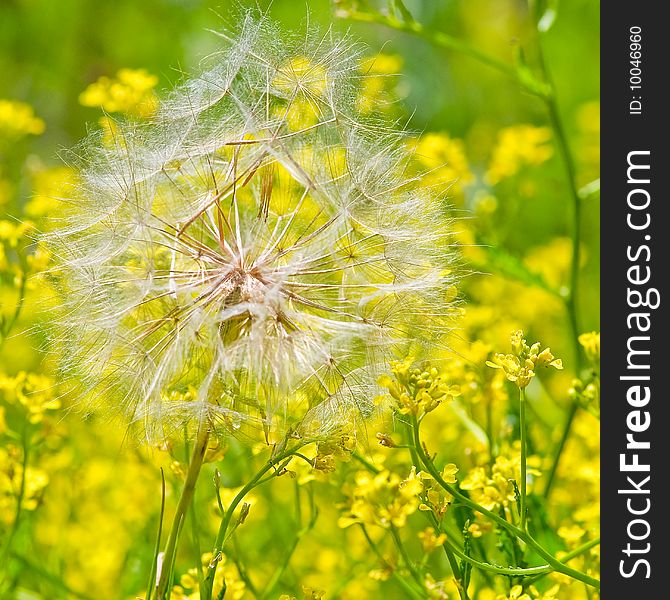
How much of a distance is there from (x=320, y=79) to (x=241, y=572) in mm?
880

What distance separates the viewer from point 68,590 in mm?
1847

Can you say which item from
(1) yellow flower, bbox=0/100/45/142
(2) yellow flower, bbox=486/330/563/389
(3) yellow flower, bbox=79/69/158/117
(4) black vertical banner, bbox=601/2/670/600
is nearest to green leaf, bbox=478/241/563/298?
(4) black vertical banner, bbox=601/2/670/600

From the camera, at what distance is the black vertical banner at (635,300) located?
1640 mm

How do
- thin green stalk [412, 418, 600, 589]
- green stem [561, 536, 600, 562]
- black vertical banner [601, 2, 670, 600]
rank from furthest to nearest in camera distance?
black vertical banner [601, 2, 670, 600] → green stem [561, 536, 600, 562] → thin green stalk [412, 418, 600, 589]

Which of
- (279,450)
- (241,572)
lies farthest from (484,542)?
(279,450)

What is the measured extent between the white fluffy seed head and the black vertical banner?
373mm

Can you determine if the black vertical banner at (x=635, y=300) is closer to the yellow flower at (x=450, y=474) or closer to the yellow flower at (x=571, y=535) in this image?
the yellow flower at (x=571, y=535)

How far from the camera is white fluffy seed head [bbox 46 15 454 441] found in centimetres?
150

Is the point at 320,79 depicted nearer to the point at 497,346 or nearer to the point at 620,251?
the point at 620,251

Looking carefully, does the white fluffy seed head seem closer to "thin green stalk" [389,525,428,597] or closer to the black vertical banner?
"thin green stalk" [389,525,428,597]

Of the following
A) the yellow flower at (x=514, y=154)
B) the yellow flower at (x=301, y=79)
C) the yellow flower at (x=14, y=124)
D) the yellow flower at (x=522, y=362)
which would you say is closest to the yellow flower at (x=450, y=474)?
the yellow flower at (x=522, y=362)

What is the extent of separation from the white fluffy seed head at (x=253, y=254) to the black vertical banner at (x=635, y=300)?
37cm

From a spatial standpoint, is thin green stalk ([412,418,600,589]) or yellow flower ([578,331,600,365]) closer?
thin green stalk ([412,418,600,589])

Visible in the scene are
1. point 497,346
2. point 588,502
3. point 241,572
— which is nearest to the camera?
point 241,572
